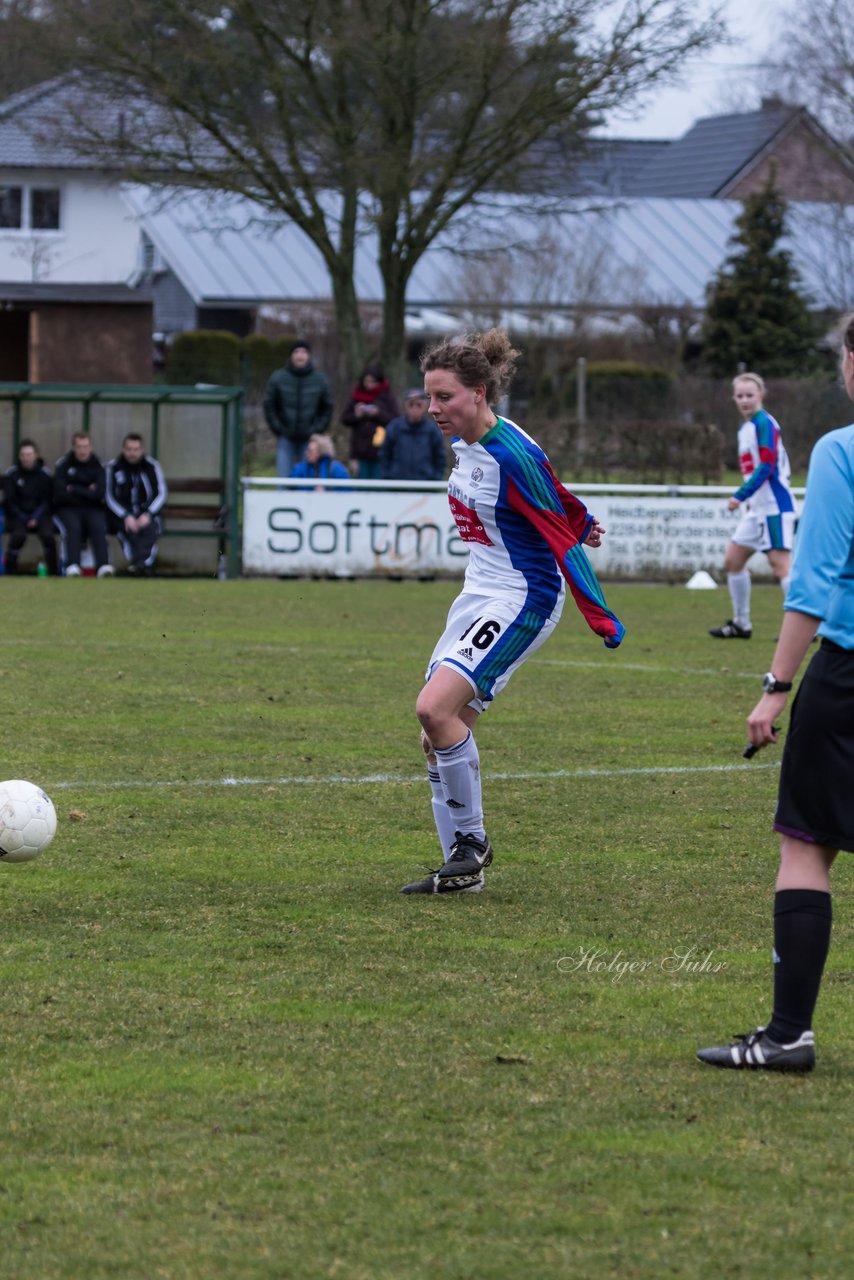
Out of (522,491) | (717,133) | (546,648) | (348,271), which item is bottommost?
(546,648)

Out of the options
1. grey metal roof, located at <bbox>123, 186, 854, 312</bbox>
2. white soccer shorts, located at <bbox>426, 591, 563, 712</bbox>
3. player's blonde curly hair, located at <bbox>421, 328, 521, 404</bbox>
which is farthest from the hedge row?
white soccer shorts, located at <bbox>426, 591, 563, 712</bbox>

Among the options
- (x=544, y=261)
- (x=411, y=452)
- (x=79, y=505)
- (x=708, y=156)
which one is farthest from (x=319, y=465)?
(x=708, y=156)

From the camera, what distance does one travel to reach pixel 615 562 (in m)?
20.8

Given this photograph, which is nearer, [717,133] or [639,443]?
[639,443]

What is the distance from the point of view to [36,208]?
52.2m

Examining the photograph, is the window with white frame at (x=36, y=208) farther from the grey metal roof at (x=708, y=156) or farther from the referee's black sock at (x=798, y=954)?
the referee's black sock at (x=798, y=954)

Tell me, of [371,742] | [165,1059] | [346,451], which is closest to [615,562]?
[346,451]

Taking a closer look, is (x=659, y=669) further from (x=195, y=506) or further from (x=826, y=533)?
(x=195, y=506)

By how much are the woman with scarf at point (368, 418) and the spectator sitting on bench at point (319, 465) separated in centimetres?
41

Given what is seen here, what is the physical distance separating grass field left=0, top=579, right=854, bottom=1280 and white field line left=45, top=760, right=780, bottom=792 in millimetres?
30

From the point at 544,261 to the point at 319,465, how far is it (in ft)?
71.3

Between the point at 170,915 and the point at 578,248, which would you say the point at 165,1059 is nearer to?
the point at 170,915

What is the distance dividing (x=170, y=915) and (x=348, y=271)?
23.0m

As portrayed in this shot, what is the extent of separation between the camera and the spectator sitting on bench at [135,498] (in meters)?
19.9
